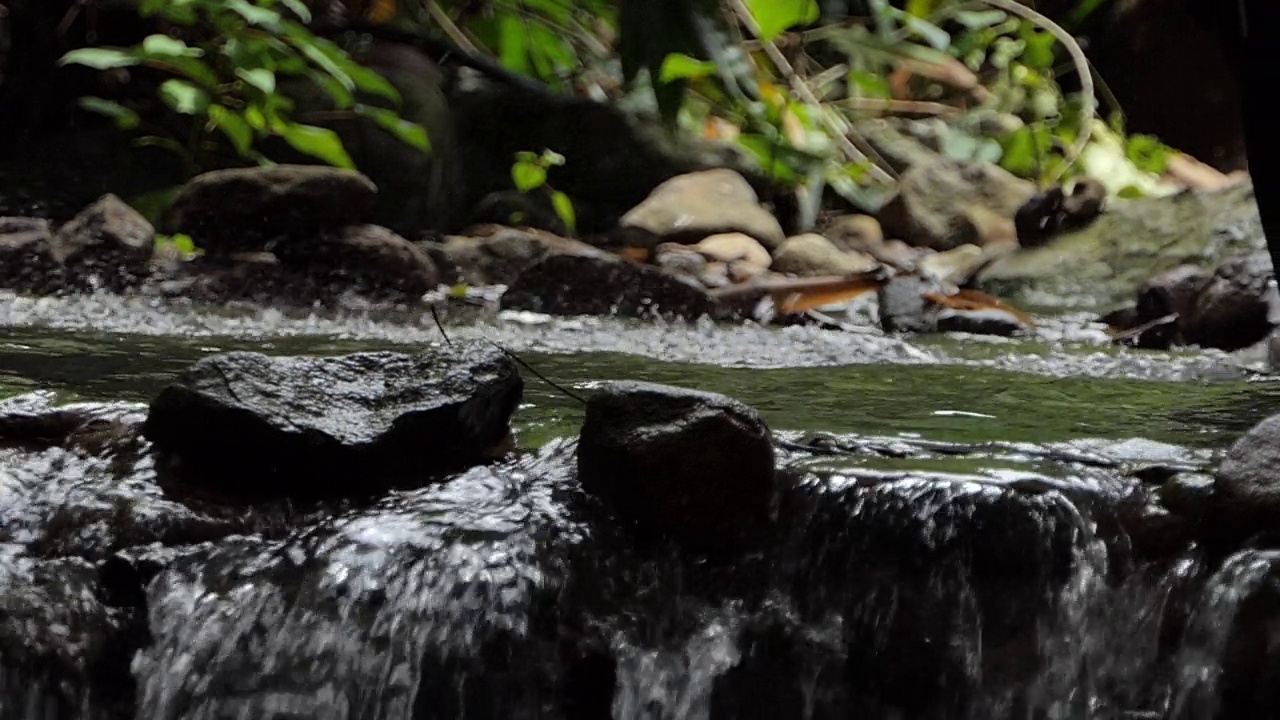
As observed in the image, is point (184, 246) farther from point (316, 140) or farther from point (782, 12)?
point (782, 12)

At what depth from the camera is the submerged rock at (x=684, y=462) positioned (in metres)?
1.66

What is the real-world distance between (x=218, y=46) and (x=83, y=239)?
1235mm

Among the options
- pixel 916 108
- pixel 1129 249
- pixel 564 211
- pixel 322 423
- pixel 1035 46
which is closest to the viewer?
pixel 322 423

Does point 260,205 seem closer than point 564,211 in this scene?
Yes

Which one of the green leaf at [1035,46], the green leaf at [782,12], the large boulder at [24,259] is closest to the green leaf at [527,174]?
the large boulder at [24,259]

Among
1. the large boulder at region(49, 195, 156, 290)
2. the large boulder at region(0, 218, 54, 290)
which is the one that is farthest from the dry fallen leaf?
the large boulder at region(0, 218, 54, 290)

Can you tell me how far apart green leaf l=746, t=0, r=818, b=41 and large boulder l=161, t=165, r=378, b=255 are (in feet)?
11.8

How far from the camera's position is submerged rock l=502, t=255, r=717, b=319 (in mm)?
3902

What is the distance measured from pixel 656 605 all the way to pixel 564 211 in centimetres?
424

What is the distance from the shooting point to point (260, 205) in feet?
13.4

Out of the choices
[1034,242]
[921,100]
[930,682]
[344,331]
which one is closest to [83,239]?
[344,331]

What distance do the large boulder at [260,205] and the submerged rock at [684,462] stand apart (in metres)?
2.59

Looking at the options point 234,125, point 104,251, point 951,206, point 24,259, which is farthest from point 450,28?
point 951,206

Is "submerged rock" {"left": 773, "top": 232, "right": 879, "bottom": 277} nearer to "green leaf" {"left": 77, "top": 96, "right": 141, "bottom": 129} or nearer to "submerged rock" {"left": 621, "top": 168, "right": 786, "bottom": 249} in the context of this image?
"submerged rock" {"left": 621, "top": 168, "right": 786, "bottom": 249}
